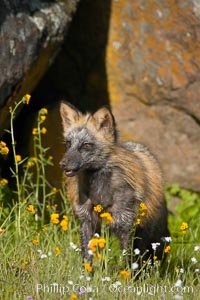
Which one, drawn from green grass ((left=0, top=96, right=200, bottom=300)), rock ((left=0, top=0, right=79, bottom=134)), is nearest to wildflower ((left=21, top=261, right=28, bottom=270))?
green grass ((left=0, top=96, right=200, bottom=300))

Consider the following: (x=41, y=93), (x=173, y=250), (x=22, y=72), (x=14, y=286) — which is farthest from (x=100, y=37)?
(x=14, y=286)

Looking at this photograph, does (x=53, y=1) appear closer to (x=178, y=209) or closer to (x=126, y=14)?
(x=126, y=14)

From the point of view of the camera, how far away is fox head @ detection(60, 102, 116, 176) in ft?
25.1

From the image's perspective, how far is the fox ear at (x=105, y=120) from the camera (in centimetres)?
774

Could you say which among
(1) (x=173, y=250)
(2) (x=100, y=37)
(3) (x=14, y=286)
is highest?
(2) (x=100, y=37)

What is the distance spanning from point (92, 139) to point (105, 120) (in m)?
0.22

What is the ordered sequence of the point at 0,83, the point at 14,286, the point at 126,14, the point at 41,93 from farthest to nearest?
the point at 41,93 < the point at 126,14 < the point at 0,83 < the point at 14,286

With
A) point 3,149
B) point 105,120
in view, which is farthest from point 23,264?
point 105,120

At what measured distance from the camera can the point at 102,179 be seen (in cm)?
782

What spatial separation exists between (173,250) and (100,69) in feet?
9.81

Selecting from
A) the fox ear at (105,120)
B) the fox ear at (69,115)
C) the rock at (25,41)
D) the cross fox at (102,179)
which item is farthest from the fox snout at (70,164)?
the rock at (25,41)

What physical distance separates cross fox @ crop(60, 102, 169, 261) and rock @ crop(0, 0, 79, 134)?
3.33 feet

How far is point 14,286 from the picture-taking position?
19.9 feet

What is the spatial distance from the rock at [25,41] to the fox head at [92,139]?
1245 millimetres
